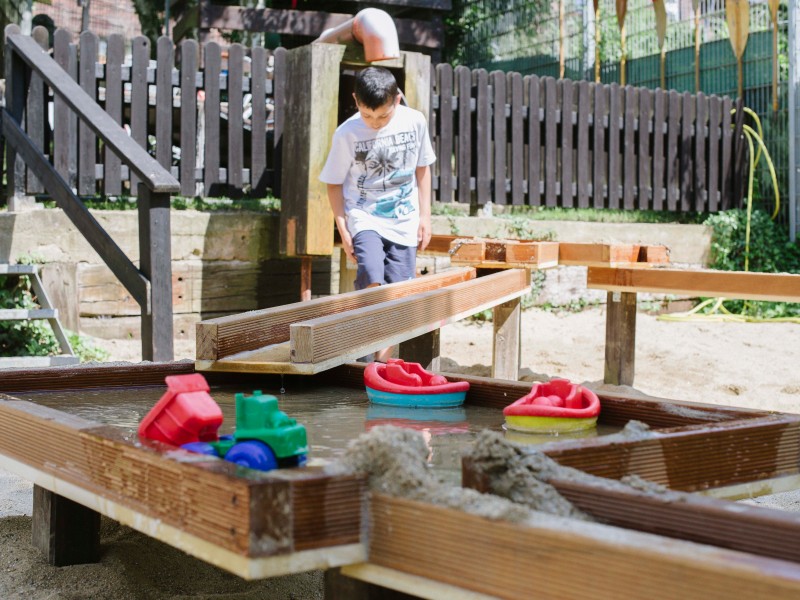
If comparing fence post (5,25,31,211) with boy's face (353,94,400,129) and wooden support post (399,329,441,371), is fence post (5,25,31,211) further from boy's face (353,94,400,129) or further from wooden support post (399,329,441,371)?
wooden support post (399,329,441,371)

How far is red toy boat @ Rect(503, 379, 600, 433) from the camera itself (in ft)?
7.60

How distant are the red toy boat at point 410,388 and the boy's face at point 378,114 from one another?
2194mm

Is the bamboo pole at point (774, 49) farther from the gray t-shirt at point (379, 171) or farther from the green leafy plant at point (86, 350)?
the green leafy plant at point (86, 350)

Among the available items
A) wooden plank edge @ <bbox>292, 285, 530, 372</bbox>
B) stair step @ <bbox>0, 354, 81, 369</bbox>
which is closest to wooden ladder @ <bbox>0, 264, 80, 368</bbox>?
stair step @ <bbox>0, 354, 81, 369</bbox>

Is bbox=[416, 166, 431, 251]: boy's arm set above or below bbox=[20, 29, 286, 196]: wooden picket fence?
below

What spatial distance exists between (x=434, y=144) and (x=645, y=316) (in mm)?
2465

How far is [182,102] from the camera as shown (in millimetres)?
7398

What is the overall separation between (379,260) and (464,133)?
4.16 m

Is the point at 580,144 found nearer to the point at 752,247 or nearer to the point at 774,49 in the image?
the point at 752,247

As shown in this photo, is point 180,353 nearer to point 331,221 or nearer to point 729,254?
point 331,221

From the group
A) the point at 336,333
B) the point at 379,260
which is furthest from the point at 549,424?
the point at 379,260

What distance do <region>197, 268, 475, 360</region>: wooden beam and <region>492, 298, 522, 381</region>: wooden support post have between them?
1.53 meters

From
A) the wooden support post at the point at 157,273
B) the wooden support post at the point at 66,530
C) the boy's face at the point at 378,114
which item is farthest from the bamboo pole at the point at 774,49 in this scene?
the wooden support post at the point at 66,530

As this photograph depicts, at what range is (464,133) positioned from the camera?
870 cm
